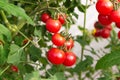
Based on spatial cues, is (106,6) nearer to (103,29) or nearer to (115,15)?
(115,15)

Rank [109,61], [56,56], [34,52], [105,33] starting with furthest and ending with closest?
1. [105,33]
2. [34,52]
3. [56,56]
4. [109,61]

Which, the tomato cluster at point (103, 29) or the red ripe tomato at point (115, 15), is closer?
the red ripe tomato at point (115, 15)

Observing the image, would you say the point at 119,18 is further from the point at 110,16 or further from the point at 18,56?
the point at 18,56

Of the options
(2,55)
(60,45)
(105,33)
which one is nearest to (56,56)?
(60,45)

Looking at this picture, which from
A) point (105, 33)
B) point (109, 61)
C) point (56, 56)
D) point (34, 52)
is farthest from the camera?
point (105, 33)

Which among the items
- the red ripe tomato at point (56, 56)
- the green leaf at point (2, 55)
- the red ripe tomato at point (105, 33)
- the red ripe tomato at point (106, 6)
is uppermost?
the red ripe tomato at point (105, 33)

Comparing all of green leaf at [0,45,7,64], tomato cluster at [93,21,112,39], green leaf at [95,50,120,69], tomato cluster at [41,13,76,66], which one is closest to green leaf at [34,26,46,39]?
tomato cluster at [41,13,76,66]

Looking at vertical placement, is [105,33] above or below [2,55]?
above

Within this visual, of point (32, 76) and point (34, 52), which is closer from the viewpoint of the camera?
point (32, 76)

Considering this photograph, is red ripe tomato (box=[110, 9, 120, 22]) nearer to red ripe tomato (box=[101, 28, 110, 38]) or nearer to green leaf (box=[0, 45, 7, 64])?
green leaf (box=[0, 45, 7, 64])

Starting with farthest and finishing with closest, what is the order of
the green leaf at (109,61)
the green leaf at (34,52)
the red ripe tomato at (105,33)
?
the red ripe tomato at (105,33), the green leaf at (34,52), the green leaf at (109,61)

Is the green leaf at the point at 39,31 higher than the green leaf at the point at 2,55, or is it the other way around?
the green leaf at the point at 39,31

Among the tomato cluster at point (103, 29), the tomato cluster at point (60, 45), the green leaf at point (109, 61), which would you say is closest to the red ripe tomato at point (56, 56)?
the tomato cluster at point (60, 45)

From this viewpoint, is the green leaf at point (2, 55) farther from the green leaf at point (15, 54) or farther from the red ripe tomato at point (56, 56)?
the red ripe tomato at point (56, 56)
